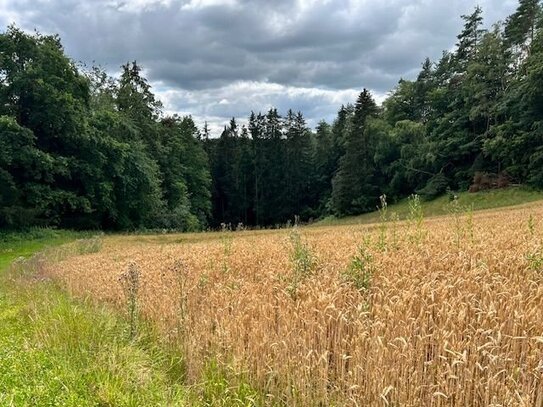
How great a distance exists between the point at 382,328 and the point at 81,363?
3.67 meters

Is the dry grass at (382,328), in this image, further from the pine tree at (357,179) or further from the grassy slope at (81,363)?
the pine tree at (357,179)

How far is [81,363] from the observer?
18.8 feet

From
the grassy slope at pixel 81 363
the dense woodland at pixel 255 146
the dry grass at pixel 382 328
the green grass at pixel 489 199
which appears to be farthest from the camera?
the green grass at pixel 489 199

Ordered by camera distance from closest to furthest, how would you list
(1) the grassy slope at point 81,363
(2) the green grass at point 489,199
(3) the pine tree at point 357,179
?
(1) the grassy slope at point 81,363 → (2) the green grass at point 489,199 → (3) the pine tree at point 357,179

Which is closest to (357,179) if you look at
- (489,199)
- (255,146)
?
(489,199)

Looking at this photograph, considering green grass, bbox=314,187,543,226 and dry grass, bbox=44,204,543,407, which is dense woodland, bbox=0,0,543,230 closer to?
green grass, bbox=314,187,543,226

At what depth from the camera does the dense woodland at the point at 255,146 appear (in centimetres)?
3659

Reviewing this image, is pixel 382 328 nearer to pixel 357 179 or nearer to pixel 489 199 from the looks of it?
pixel 489 199

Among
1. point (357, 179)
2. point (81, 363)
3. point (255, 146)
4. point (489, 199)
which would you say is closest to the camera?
point (81, 363)

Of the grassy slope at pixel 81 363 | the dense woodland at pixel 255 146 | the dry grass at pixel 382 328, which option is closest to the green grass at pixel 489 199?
the dense woodland at pixel 255 146

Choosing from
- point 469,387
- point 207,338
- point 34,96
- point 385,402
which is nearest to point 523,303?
point 469,387

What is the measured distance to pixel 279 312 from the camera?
18.8 ft

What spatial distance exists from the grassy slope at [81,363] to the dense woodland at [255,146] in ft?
96.0

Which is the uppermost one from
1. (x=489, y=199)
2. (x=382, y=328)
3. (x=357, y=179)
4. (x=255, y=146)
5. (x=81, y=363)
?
(x=255, y=146)
